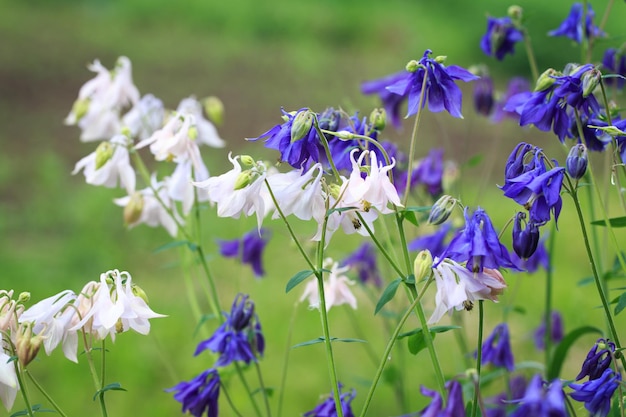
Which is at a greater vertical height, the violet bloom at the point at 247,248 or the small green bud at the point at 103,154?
the small green bud at the point at 103,154

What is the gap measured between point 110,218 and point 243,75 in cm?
176

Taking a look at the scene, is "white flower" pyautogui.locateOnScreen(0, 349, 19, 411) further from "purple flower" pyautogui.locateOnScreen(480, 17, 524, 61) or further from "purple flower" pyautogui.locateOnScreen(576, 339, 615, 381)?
"purple flower" pyautogui.locateOnScreen(480, 17, 524, 61)

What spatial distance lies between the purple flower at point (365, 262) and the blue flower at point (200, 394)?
56cm

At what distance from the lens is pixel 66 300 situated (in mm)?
1029

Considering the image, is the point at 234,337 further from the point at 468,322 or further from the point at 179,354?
the point at 468,322

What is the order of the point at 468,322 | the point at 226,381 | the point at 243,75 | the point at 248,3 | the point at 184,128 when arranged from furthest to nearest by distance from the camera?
the point at 248,3
the point at 243,75
the point at 468,322
the point at 226,381
the point at 184,128

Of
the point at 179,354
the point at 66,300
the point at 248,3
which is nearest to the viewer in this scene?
the point at 66,300

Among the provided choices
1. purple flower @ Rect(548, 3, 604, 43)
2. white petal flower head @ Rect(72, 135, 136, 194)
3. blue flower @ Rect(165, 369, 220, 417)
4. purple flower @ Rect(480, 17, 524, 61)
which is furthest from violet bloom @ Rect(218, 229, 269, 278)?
purple flower @ Rect(548, 3, 604, 43)

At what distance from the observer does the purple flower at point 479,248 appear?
0.92 m

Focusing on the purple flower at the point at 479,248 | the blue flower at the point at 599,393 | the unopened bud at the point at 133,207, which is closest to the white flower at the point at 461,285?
the purple flower at the point at 479,248

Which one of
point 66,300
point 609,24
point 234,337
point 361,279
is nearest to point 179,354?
point 361,279

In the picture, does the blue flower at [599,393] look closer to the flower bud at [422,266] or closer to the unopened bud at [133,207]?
the flower bud at [422,266]

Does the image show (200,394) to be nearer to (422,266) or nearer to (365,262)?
(422,266)

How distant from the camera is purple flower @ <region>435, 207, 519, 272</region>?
918mm
